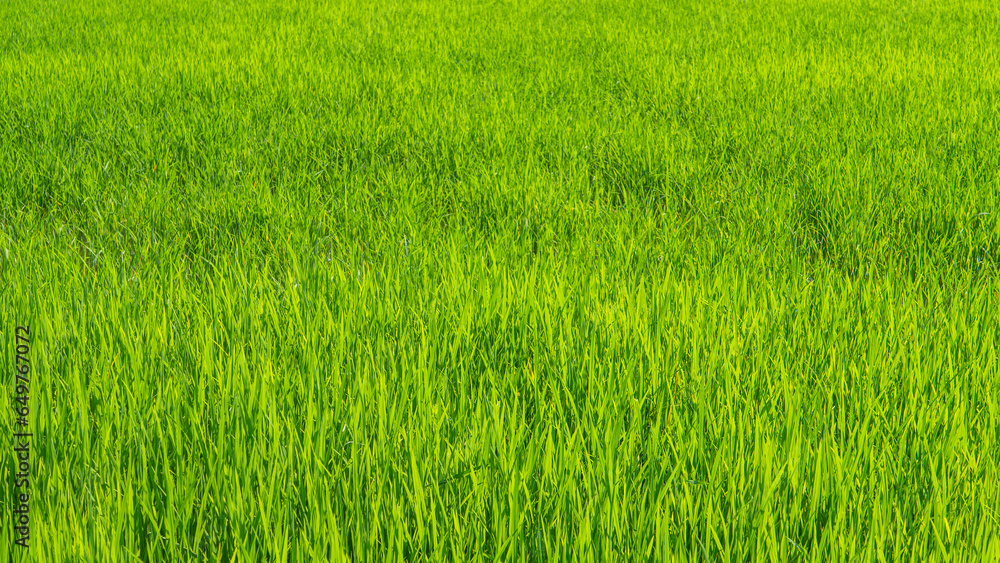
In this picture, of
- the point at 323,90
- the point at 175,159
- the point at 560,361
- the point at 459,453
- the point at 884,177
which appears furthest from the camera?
the point at 323,90

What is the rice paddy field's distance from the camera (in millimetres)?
994

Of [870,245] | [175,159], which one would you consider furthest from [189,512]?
[175,159]

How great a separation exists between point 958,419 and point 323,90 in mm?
3506

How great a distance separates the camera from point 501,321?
1.56 meters

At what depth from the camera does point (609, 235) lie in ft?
7.22

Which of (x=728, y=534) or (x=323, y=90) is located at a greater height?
(x=323, y=90)

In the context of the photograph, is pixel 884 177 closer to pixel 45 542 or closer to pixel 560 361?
pixel 560 361

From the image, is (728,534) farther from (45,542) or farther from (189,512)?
(45,542)

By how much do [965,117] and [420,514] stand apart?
337 cm

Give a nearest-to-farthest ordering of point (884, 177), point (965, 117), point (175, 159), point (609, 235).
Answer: point (609, 235) → point (884, 177) → point (175, 159) → point (965, 117)

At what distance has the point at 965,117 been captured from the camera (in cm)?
329

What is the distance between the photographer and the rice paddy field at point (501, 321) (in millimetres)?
994

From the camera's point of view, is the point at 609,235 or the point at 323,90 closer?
the point at 609,235

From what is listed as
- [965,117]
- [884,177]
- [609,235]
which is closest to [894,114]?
[965,117]
